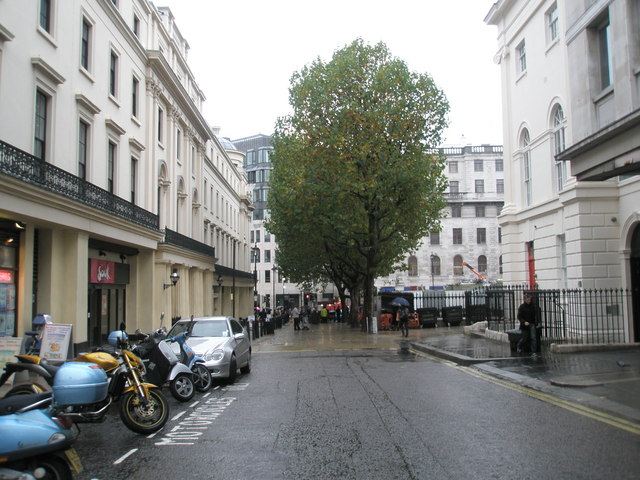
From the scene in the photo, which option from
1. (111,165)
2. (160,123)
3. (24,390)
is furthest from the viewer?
(160,123)

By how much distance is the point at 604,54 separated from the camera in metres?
14.7

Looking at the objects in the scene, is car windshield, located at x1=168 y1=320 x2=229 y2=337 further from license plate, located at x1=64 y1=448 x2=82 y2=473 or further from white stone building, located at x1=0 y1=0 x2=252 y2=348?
license plate, located at x1=64 y1=448 x2=82 y2=473

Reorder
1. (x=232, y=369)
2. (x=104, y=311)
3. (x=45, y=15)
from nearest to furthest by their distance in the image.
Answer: (x=232, y=369), (x=45, y=15), (x=104, y=311)

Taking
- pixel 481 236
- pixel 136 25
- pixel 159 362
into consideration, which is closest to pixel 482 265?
pixel 481 236

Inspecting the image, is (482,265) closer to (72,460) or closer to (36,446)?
(72,460)

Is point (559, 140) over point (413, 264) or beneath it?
over

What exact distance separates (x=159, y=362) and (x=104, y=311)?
52.0ft

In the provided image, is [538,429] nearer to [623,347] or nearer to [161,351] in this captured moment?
[161,351]

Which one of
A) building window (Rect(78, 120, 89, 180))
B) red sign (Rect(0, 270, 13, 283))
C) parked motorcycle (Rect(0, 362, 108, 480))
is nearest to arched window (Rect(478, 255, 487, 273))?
building window (Rect(78, 120, 89, 180))

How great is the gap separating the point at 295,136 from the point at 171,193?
7.80 m

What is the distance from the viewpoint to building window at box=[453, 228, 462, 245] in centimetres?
6838

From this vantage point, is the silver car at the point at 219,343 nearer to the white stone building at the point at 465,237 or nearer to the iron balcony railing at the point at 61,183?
the iron balcony railing at the point at 61,183

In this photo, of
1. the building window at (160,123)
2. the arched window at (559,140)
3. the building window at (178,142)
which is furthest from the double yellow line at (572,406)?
the building window at (178,142)

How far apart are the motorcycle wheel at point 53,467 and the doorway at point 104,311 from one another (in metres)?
18.7
